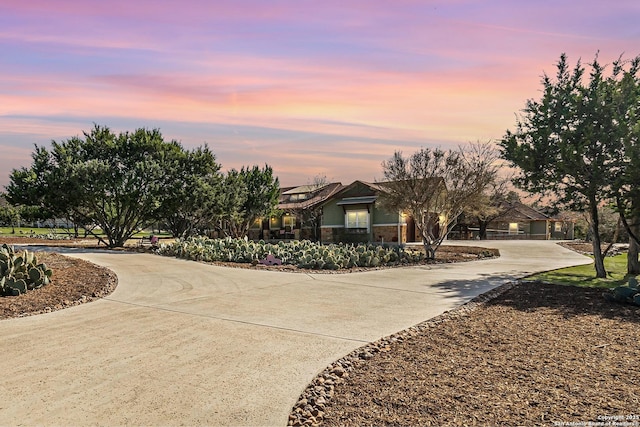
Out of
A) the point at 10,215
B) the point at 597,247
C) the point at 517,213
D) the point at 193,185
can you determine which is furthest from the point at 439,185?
the point at 10,215

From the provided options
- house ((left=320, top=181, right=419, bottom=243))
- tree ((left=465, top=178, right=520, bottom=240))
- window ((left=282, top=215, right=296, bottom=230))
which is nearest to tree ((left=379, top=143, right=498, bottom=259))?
tree ((left=465, top=178, right=520, bottom=240))

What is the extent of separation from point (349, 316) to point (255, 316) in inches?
64.8

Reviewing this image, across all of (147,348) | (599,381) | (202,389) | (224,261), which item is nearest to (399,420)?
(202,389)

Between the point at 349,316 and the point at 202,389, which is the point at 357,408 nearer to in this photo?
the point at 202,389

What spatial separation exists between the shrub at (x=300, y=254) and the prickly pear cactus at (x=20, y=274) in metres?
6.57

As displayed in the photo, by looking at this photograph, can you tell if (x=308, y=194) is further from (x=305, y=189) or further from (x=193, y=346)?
(x=193, y=346)

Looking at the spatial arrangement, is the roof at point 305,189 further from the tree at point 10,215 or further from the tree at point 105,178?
the tree at point 10,215

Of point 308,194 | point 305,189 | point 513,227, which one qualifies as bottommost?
point 513,227

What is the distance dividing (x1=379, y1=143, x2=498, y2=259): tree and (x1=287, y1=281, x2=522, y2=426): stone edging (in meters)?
11.4

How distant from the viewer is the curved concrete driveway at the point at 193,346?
12.4 ft

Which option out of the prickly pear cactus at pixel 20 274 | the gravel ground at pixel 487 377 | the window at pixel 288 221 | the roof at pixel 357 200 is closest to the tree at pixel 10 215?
the window at pixel 288 221

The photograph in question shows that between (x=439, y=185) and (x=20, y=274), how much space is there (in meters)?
15.7

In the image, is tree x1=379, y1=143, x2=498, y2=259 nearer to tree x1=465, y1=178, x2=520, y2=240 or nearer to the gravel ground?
tree x1=465, y1=178, x2=520, y2=240

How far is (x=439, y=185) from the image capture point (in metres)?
18.8
